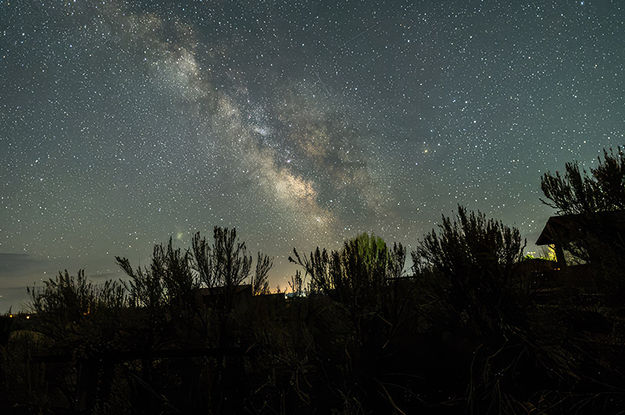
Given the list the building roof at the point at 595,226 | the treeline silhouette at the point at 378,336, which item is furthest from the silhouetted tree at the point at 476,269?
the building roof at the point at 595,226

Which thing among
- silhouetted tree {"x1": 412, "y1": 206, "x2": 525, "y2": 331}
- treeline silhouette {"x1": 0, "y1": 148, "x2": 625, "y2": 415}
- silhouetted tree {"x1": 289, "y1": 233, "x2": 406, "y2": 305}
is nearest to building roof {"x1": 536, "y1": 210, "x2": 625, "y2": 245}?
treeline silhouette {"x1": 0, "y1": 148, "x2": 625, "y2": 415}

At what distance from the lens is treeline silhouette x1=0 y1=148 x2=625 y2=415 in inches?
195

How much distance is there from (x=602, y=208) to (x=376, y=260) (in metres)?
5.38

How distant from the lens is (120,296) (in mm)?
8453

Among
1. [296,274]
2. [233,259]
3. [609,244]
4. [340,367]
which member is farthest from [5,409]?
[609,244]

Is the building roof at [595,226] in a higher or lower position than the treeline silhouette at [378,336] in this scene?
higher

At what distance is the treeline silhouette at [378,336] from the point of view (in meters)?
4.95

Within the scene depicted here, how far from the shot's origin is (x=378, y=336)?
5387mm

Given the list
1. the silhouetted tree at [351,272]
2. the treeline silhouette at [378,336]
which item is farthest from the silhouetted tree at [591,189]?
the silhouetted tree at [351,272]

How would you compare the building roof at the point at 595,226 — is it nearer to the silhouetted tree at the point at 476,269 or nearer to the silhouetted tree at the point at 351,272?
the silhouetted tree at the point at 476,269

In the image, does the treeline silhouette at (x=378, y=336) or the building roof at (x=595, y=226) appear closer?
the treeline silhouette at (x=378, y=336)

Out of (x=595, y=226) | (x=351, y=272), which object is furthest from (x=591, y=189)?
(x=351, y=272)

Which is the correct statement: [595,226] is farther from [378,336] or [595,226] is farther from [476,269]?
[378,336]

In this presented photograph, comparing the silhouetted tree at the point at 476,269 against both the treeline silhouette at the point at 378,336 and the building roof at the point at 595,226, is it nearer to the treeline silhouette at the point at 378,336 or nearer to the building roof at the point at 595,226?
the treeline silhouette at the point at 378,336
